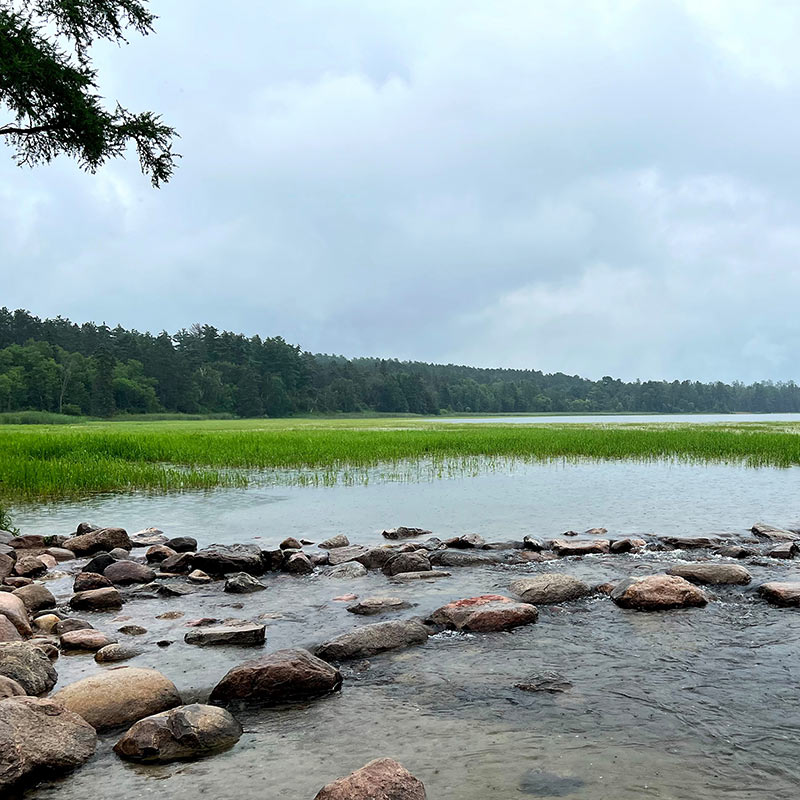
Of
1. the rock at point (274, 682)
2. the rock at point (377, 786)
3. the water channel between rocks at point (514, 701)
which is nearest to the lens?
the rock at point (377, 786)

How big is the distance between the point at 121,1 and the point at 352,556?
14509 mm

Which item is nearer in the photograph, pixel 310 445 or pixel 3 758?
pixel 3 758

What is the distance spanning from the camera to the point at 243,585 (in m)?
9.71

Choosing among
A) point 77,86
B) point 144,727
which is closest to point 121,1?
point 77,86

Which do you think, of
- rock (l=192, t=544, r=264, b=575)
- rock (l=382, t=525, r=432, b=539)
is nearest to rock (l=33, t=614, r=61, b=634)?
rock (l=192, t=544, r=264, b=575)

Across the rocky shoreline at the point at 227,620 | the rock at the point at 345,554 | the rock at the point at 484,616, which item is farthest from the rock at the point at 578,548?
the rock at the point at 484,616

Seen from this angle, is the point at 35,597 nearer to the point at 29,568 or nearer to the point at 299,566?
the point at 29,568

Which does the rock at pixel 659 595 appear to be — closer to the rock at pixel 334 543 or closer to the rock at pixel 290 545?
the rock at pixel 334 543

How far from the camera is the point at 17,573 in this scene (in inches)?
406

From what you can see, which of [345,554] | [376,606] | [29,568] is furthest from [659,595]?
[29,568]

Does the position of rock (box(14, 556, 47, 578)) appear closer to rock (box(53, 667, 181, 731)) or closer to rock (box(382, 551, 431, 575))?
rock (box(382, 551, 431, 575))

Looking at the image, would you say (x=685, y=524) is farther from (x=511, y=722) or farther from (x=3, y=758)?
(x=3, y=758)

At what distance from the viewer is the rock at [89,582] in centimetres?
945

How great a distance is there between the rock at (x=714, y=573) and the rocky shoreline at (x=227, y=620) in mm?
17
